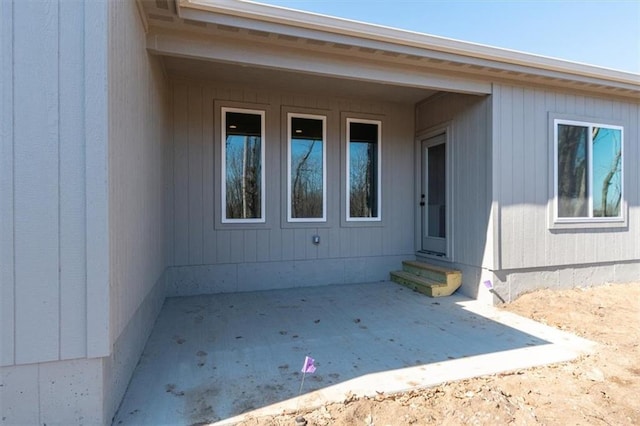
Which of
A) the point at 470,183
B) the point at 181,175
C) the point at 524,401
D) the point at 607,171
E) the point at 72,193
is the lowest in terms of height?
the point at 524,401

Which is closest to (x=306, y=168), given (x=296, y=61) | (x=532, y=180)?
(x=296, y=61)

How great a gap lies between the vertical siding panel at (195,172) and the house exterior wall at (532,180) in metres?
3.97

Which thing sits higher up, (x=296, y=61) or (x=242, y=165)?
(x=296, y=61)

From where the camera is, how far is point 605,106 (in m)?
5.11

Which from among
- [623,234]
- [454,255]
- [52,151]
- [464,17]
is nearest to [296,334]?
[52,151]

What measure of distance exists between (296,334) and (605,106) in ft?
18.7

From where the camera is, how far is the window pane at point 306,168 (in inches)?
202

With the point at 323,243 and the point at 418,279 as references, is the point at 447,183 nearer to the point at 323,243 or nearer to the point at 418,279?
the point at 418,279

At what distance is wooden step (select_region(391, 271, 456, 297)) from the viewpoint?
4.66 meters

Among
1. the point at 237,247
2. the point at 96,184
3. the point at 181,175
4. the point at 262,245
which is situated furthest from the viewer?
the point at 262,245

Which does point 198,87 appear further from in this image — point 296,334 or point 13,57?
point 296,334

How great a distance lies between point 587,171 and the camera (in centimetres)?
500

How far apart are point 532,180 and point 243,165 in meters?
4.08

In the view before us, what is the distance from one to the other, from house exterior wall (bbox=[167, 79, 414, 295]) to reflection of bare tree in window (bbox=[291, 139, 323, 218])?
164 mm
